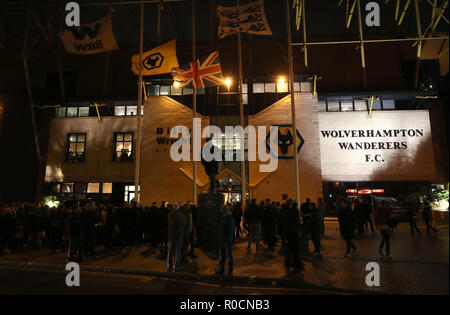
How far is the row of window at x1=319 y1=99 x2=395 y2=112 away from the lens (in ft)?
79.4

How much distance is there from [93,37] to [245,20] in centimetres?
863

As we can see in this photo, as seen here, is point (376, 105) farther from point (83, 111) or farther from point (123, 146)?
point (83, 111)

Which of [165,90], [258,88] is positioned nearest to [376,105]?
[258,88]

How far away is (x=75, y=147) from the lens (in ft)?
83.3

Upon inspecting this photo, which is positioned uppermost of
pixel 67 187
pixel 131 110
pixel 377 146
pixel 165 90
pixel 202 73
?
pixel 165 90

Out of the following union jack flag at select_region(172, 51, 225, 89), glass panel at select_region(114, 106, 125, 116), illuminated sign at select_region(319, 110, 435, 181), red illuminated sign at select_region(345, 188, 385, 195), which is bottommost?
red illuminated sign at select_region(345, 188, 385, 195)

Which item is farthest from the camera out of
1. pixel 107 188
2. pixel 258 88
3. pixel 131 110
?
pixel 131 110

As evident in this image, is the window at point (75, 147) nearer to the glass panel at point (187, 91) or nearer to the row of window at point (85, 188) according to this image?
the row of window at point (85, 188)

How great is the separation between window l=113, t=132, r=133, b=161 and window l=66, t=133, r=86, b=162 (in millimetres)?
2891

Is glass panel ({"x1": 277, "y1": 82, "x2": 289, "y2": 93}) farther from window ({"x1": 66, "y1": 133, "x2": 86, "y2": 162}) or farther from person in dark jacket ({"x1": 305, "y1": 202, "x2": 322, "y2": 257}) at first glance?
window ({"x1": 66, "y1": 133, "x2": 86, "y2": 162})

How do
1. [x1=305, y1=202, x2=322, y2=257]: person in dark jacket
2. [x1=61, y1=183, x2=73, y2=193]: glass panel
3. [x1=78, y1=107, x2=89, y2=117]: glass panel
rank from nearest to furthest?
[x1=305, y1=202, x2=322, y2=257]: person in dark jacket
[x1=61, y1=183, x2=73, y2=193]: glass panel
[x1=78, y1=107, x2=89, y2=117]: glass panel

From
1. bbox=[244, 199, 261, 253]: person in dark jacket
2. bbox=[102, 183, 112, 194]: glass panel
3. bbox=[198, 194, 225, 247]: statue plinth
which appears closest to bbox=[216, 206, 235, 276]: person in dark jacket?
bbox=[244, 199, 261, 253]: person in dark jacket
